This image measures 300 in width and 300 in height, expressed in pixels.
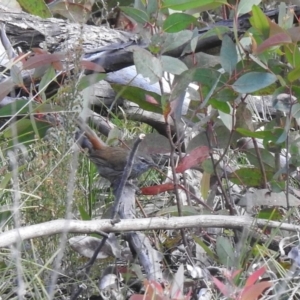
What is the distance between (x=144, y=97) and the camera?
216 centimetres

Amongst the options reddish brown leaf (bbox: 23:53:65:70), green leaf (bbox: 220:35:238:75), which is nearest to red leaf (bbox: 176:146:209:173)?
green leaf (bbox: 220:35:238:75)

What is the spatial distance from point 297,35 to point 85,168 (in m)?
0.97

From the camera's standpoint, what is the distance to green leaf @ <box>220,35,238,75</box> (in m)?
2.01

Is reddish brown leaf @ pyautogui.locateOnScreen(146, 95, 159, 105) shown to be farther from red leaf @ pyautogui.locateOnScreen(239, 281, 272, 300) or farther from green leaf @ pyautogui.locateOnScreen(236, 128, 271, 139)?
red leaf @ pyautogui.locateOnScreen(239, 281, 272, 300)

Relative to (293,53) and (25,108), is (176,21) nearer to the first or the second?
(293,53)

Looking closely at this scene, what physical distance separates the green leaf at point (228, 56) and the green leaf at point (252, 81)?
55mm

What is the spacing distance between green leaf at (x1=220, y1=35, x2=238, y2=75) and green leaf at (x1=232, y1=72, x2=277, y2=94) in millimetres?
55

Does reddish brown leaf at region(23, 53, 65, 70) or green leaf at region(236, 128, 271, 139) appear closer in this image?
reddish brown leaf at region(23, 53, 65, 70)

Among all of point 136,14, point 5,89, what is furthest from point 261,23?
point 5,89

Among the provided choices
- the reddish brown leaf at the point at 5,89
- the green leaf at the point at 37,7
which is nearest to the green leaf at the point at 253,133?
the reddish brown leaf at the point at 5,89

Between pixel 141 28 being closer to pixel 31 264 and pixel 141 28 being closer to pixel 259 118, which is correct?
pixel 31 264

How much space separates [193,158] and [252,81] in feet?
0.87

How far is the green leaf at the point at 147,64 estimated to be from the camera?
188 centimetres

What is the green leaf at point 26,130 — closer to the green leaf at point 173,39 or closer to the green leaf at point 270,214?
the green leaf at point 173,39
